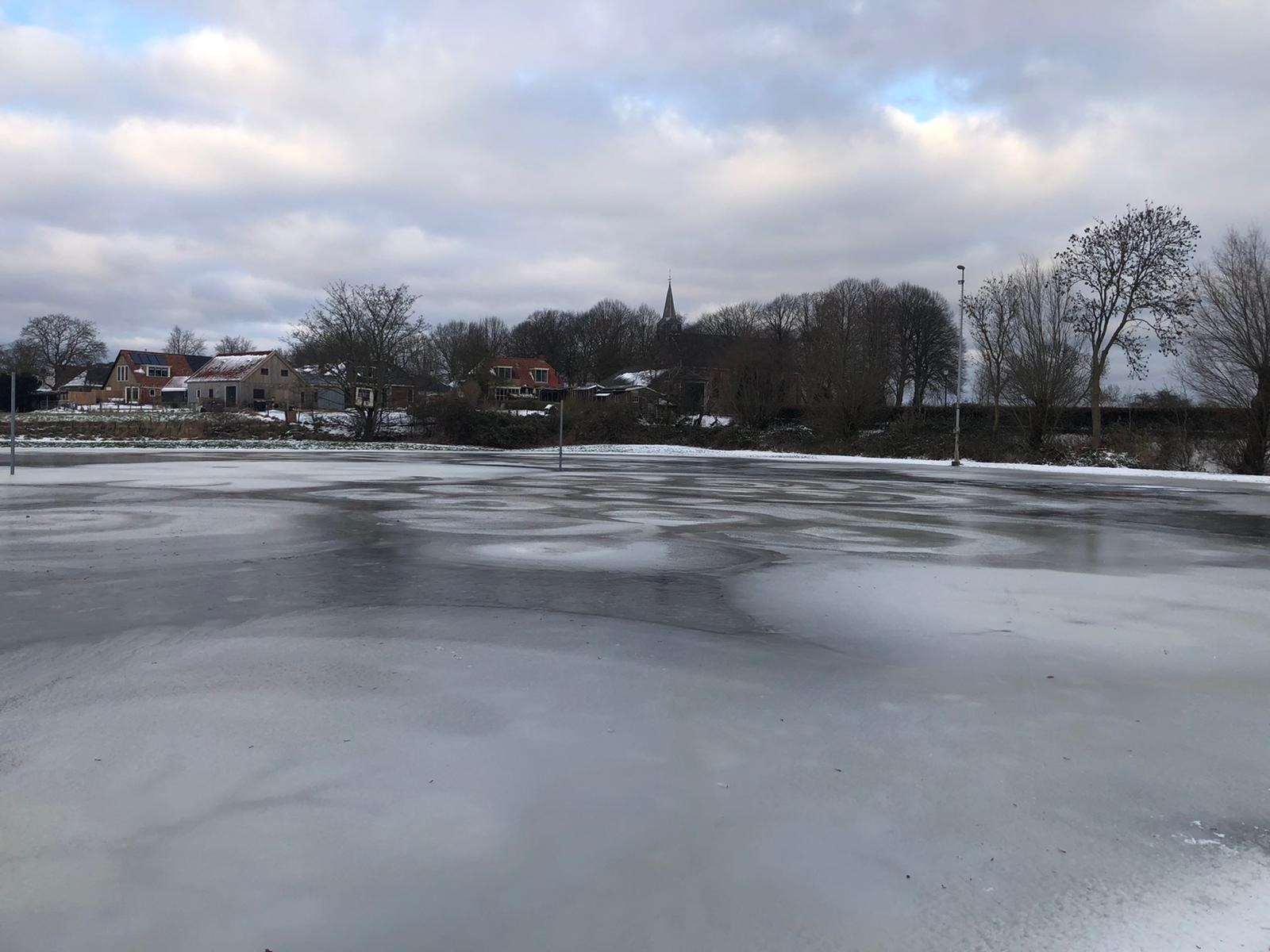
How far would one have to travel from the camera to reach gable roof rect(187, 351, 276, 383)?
87.4m

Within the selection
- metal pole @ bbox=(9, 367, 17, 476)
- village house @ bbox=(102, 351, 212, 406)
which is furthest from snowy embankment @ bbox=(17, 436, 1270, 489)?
village house @ bbox=(102, 351, 212, 406)

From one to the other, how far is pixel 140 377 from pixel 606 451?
2848 inches

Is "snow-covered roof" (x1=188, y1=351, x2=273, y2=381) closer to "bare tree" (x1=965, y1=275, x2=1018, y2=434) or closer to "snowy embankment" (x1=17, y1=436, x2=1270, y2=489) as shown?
"snowy embankment" (x1=17, y1=436, x2=1270, y2=489)

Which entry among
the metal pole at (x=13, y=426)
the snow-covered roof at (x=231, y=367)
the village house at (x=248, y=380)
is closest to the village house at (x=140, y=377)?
the snow-covered roof at (x=231, y=367)

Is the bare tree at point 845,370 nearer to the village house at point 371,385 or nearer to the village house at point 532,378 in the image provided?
the village house at point 371,385

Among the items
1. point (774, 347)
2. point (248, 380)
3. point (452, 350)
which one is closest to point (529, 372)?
point (452, 350)

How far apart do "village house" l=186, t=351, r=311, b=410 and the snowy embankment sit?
38.6m

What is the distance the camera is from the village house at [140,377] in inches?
3821

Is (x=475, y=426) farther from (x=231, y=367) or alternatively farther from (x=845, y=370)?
(x=231, y=367)

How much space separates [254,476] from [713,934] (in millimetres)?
22428

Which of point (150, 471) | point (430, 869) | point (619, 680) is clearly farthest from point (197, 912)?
point (150, 471)

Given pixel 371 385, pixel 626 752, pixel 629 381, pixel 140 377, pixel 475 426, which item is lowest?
pixel 626 752

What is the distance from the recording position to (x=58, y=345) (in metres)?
106

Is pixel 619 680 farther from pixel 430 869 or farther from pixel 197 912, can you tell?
pixel 197 912
